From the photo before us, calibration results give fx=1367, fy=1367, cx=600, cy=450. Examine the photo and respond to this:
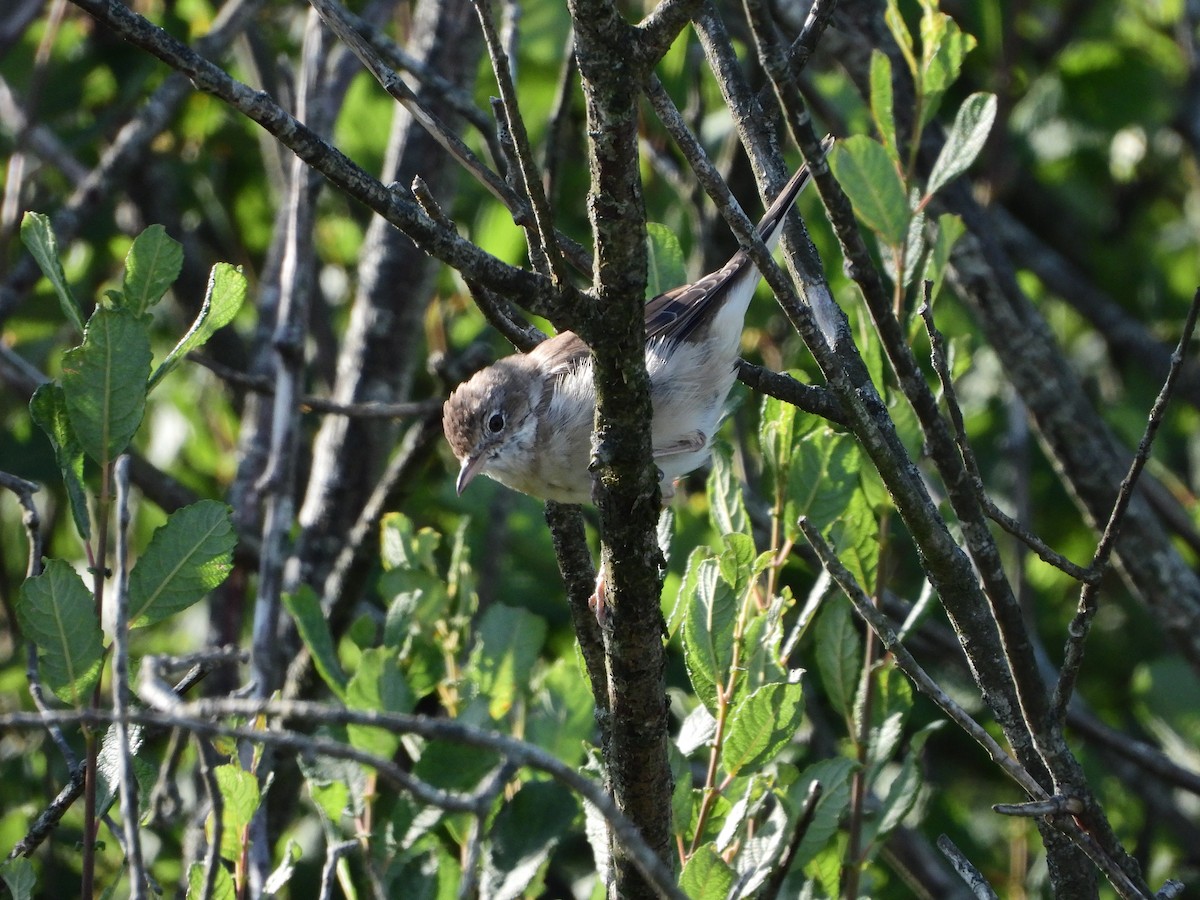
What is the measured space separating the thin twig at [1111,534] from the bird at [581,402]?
4.53ft

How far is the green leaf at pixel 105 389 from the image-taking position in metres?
2.24

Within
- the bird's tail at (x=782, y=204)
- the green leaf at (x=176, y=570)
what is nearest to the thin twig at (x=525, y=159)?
the bird's tail at (x=782, y=204)

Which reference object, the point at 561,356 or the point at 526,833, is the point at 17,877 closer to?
the point at 526,833

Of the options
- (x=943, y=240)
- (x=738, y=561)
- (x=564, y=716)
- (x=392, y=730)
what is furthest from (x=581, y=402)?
(x=392, y=730)

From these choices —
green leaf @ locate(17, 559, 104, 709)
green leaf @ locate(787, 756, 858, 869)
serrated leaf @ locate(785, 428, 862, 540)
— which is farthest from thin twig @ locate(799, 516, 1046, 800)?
green leaf @ locate(17, 559, 104, 709)

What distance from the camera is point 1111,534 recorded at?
7.13ft

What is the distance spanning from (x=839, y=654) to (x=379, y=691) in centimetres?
95

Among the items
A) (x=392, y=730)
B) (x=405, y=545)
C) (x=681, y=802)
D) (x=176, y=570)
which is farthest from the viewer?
(x=405, y=545)

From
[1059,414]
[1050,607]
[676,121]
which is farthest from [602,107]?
[1050,607]

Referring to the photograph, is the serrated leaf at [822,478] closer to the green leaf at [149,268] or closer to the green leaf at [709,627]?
the green leaf at [709,627]

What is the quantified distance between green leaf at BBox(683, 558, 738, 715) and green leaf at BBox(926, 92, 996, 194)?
1.03m

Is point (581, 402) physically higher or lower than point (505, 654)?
higher

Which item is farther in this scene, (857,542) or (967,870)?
(857,542)

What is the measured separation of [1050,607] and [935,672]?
91 centimetres
